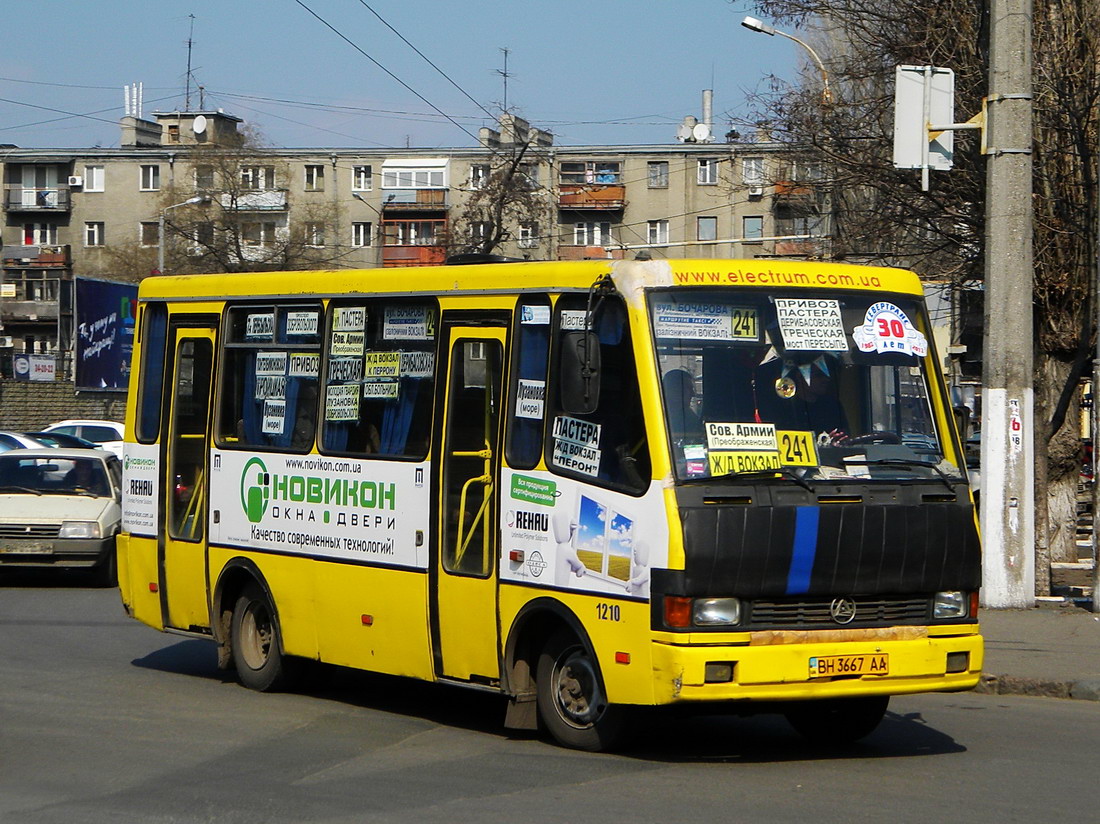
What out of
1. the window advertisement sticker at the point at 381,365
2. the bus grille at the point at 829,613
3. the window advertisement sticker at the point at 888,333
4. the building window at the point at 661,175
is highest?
the building window at the point at 661,175

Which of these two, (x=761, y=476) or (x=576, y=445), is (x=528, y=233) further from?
(x=761, y=476)

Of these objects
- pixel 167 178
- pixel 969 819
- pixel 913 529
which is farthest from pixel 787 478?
pixel 167 178

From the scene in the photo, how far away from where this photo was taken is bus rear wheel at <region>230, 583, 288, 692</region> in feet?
36.4

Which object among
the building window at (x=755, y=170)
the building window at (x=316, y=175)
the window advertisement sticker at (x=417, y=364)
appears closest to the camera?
the window advertisement sticker at (x=417, y=364)

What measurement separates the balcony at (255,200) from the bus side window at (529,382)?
65643mm

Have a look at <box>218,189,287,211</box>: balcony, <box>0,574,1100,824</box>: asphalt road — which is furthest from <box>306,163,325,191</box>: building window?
<box>0,574,1100,824</box>: asphalt road

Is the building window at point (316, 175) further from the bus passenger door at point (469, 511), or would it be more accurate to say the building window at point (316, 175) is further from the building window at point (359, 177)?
the bus passenger door at point (469, 511)

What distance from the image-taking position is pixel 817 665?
804 centimetres

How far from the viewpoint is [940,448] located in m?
8.72

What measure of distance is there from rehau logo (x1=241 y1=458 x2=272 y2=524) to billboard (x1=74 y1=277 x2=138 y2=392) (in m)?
43.6

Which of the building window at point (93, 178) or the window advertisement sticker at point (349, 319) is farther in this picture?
the building window at point (93, 178)

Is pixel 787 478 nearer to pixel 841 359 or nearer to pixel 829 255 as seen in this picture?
pixel 841 359

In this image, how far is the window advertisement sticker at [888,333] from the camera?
28.6ft

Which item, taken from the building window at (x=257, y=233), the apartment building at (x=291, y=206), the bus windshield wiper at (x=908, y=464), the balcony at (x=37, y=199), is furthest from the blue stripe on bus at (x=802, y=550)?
the balcony at (x=37, y=199)
